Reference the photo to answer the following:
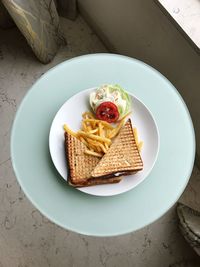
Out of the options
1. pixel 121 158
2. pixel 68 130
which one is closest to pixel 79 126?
pixel 68 130

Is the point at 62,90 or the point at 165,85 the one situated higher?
the point at 165,85

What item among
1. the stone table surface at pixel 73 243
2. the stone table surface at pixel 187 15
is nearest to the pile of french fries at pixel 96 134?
the stone table surface at pixel 187 15

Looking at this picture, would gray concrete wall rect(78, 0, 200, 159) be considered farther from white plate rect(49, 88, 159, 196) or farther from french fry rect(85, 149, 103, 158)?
french fry rect(85, 149, 103, 158)

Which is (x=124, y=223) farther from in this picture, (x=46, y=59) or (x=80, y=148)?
(x=46, y=59)

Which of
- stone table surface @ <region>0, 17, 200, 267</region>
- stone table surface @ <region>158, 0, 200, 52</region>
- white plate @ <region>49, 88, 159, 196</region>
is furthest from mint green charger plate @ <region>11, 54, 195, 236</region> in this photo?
stone table surface @ <region>0, 17, 200, 267</region>

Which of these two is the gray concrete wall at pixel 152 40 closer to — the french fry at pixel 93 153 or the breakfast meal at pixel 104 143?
the breakfast meal at pixel 104 143

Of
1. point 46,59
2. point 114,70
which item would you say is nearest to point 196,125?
point 114,70
